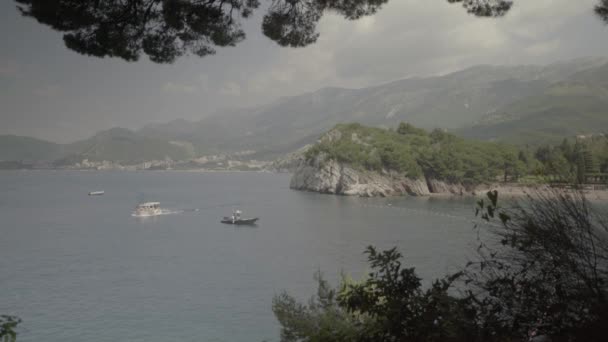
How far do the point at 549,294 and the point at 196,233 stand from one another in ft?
131

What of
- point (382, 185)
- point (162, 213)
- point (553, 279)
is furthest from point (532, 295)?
point (382, 185)

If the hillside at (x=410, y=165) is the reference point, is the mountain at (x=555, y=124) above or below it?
above

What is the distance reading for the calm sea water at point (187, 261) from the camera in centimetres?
1866

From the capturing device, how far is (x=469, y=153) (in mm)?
75500

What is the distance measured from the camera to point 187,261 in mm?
29750

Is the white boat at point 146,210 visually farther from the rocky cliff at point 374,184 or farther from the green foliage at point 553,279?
the green foliage at point 553,279

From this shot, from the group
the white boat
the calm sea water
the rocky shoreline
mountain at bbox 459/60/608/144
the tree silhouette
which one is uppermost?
mountain at bbox 459/60/608/144

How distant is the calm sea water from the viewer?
18656 millimetres

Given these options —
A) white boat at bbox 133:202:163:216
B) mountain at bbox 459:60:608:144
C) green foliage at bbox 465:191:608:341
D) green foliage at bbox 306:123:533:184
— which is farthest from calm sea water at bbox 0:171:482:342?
mountain at bbox 459:60:608:144

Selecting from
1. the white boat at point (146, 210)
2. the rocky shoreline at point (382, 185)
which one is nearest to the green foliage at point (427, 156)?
the rocky shoreline at point (382, 185)

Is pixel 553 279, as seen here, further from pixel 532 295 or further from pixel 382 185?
pixel 382 185

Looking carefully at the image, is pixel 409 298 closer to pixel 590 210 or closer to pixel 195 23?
pixel 590 210

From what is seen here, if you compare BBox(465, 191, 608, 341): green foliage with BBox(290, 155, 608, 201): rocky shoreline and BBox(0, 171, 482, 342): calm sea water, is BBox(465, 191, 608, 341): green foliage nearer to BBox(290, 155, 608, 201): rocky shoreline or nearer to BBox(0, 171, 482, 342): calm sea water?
BBox(0, 171, 482, 342): calm sea water

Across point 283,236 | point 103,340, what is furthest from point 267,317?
point 283,236
